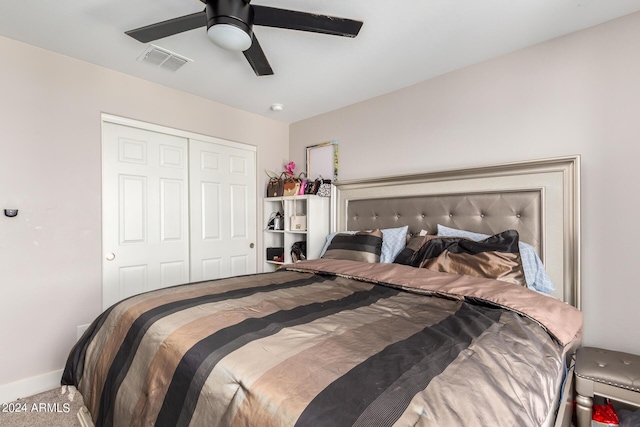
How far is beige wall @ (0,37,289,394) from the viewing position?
2.05m

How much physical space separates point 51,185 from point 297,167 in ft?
7.53

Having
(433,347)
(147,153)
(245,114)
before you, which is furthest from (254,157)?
(433,347)

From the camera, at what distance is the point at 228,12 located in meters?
1.36

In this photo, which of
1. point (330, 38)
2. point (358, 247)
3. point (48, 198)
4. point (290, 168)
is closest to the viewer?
point (330, 38)

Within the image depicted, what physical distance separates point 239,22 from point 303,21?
312mm

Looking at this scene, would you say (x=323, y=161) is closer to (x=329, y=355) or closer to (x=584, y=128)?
(x=584, y=128)

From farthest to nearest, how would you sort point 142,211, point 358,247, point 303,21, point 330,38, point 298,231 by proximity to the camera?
point 298,231 → point 142,211 → point 358,247 → point 330,38 → point 303,21

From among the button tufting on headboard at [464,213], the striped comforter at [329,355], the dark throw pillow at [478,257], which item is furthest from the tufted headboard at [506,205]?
the striped comforter at [329,355]

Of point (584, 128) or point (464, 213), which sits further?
point (464, 213)

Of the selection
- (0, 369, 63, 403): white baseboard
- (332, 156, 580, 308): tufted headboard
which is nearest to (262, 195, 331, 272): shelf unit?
(332, 156, 580, 308): tufted headboard

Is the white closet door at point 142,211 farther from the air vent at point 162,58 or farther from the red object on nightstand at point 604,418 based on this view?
the red object on nightstand at point 604,418

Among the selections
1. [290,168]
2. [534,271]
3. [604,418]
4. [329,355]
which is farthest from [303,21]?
[604,418]

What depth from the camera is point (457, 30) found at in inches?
75.7

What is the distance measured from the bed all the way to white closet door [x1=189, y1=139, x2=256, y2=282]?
48.5 inches
